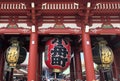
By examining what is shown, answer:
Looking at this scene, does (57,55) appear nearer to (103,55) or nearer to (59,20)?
(59,20)

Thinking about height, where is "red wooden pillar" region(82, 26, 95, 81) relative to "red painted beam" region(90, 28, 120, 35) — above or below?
below

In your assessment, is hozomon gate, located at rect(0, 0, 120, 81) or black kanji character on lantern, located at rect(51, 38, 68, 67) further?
black kanji character on lantern, located at rect(51, 38, 68, 67)

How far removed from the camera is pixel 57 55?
9.73 m

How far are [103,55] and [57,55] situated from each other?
2.39m

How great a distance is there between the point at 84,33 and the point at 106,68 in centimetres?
227

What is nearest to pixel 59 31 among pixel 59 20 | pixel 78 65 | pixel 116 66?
pixel 59 20

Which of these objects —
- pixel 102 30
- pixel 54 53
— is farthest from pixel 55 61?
pixel 102 30

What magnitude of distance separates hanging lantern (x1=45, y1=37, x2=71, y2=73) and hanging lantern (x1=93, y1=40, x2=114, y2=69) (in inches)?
64.1

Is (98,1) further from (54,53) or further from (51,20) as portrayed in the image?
(54,53)

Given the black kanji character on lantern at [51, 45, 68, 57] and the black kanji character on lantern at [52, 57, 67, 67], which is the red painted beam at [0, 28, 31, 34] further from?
the black kanji character on lantern at [52, 57, 67, 67]

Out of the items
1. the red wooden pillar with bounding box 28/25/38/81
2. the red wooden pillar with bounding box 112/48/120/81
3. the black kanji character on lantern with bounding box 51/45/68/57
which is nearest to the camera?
the red wooden pillar with bounding box 28/25/38/81

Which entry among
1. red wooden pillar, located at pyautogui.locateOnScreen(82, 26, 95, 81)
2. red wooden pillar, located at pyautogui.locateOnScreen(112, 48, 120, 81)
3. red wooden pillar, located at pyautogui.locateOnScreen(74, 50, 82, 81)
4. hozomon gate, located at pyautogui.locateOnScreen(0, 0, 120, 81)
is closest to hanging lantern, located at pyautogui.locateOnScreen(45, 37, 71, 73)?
hozomon gate, located at pyautogui.locateOnScreen(0, 0, 120, 81)

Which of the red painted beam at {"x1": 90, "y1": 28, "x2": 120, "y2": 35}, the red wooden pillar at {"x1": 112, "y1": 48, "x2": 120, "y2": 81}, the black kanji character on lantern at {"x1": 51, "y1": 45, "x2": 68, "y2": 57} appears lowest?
the red wooden pillar at {"x1": 112, "y1": 48, "x2": 120, "y2": 81}

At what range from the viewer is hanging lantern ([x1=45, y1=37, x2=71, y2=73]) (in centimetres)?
968
